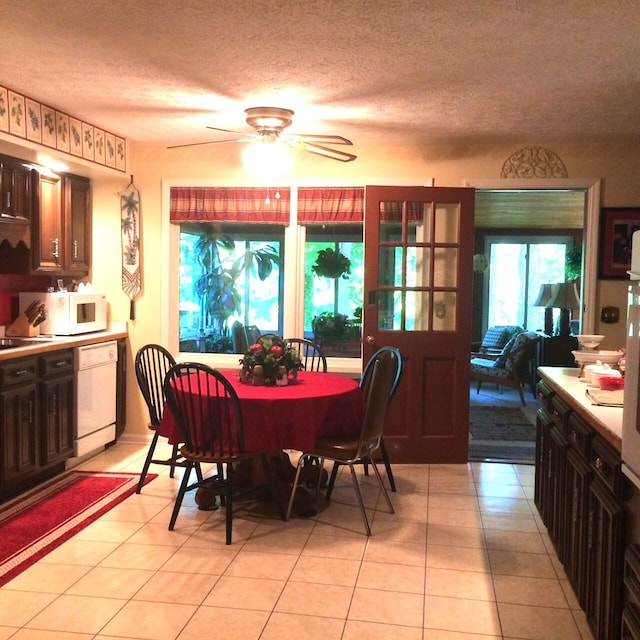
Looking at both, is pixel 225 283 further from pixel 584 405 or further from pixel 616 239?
pixel 584 405

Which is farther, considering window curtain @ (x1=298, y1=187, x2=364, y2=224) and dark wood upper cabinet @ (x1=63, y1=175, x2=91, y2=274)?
window curtain @ (x1=298, y1=187, x2=364, y2=224)

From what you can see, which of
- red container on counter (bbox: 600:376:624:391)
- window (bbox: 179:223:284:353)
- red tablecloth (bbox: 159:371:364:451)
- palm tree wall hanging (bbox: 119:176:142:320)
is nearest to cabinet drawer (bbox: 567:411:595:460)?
red container on counter (bbox: 600:376:624:391)

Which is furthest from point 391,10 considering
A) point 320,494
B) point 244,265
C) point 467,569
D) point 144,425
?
point 144,425

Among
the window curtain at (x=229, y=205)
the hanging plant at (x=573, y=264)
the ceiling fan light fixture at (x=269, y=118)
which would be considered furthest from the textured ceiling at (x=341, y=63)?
the hanging plant at (x=573, y=264)

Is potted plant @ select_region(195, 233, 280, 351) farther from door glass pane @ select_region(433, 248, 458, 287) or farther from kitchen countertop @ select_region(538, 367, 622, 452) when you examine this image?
kitchen countertop @ select_region(538, 367, 622, 452)

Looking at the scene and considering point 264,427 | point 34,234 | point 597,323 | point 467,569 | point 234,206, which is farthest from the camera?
point 234,206

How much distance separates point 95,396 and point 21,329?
2.29ft

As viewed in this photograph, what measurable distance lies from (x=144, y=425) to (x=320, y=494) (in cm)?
194

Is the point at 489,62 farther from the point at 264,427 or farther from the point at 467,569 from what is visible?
the point at 467,569

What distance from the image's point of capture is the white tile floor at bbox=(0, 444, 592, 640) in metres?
2.48

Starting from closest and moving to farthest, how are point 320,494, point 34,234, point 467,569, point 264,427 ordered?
point 467,569 → point 264,427 → point 320,494 → point 34,234

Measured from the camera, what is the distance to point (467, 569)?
3.00 m

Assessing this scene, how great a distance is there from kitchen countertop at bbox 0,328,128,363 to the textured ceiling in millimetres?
1491

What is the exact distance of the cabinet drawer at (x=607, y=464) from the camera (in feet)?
6.60
